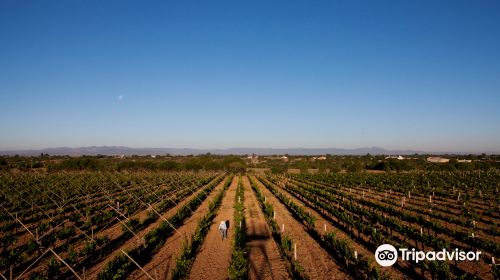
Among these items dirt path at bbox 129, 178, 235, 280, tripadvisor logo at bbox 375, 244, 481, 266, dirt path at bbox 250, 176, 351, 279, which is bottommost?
dirt path at bbox 129, 178, 235, 280

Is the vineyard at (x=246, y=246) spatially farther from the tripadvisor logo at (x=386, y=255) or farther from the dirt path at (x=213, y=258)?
the tripadvisor logo at (x=386, y=255)

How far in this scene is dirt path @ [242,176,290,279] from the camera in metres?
12.3

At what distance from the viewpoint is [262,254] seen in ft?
47.5

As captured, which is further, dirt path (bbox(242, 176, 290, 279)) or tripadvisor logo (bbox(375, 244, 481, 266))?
tripadvisor logo (bbox(375, 244, 481, 266))

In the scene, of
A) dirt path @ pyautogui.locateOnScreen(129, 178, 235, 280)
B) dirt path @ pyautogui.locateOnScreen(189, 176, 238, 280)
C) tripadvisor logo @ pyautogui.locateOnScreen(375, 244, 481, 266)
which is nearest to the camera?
dirt path @ pyautogui.locateOnScreen(129, 178, 235, 280)

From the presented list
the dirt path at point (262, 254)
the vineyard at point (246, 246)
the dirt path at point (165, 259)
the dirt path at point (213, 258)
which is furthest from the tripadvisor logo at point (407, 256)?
the dirt path at point (165, 259)

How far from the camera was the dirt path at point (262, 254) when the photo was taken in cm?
1233

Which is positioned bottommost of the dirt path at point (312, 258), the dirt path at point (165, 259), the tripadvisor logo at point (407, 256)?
the dirt path at point (165, 259)

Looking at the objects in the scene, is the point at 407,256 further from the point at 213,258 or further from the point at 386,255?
the point at 213,258

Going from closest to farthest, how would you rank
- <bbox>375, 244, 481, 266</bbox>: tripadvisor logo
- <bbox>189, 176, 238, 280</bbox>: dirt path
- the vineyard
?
the vineyard, <bbox>189, 176, 238, 280</bbox>: dirt path, <bbox>375, 244, 481, 266</bbox>: tripadvisor logo

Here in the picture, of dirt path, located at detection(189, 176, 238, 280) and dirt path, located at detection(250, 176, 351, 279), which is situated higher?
dirt path, located at detection(250, 176, 351, 279)

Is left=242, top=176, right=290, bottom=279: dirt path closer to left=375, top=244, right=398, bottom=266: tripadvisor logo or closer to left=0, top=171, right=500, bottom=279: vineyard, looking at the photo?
left=0, top=171, right=500, bottom=279: vineyard

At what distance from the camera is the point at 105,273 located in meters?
10.9

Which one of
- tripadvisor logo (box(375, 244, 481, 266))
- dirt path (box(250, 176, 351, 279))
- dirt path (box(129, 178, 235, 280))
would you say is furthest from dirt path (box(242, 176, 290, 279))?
tripadvisor logo (box(375, 244, 481, 266))
